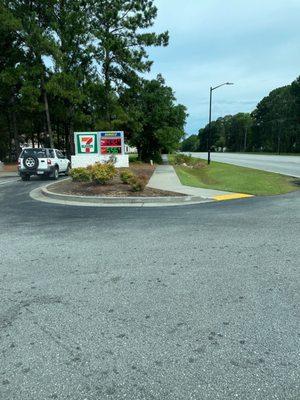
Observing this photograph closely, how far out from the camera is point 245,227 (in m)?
8.16

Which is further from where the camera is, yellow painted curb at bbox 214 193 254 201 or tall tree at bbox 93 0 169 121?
tall tree at bbox 93 0 169 121

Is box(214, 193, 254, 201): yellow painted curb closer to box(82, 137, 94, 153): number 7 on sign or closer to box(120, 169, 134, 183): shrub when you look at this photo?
box(120, 169, 134, 183): shrub

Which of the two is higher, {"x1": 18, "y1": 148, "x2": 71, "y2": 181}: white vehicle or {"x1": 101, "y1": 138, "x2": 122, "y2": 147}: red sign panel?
{"x1": 101, "y1": 138, "x2": 122, "y2": 147}: red sign panel

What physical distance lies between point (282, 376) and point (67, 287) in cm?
283

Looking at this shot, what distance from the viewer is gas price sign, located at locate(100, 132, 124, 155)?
23.7 m

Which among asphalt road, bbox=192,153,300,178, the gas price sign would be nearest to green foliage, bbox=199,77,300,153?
asphalt road, bbox=192,153,300,178

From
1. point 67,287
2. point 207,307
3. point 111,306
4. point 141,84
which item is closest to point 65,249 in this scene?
point 67,287

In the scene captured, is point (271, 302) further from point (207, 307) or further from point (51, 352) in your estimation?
point (51, 352)

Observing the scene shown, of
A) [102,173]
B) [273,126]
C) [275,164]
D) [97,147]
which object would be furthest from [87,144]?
[273,126]

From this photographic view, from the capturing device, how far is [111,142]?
23.9 m

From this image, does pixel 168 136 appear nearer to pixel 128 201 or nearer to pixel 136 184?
pixel 136 184

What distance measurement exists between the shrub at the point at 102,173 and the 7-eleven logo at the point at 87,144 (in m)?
Answer: 8.76

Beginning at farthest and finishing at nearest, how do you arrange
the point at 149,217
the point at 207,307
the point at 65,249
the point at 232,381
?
the point at 149,217, the point at 65,249, the point at 207,307, the point at 232,381

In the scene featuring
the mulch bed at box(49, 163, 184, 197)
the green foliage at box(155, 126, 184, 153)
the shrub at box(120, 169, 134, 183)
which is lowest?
the mulch bed at box(49, 163, 184, 197)
